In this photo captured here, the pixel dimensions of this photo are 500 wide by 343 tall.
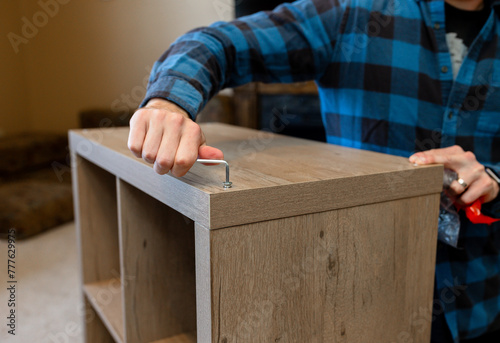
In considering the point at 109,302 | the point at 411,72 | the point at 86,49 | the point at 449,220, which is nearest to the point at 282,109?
the point at 86,49

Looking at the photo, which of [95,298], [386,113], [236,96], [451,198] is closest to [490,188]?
[451,198]

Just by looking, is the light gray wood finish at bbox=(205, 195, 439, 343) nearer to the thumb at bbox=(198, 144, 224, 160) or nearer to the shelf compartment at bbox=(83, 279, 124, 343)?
the thumb at bbox=(198, 144, 224, 160)

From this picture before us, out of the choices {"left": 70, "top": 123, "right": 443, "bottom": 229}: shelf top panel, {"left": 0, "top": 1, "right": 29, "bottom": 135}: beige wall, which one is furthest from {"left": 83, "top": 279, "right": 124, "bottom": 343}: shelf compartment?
{"left": 0, "top": 1, "right": 29, "bottom": 135}: beige wall

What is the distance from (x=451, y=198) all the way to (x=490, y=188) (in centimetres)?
6

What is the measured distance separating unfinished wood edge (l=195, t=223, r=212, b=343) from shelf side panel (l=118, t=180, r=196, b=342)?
0.91 feet

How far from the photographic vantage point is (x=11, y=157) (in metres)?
2.96

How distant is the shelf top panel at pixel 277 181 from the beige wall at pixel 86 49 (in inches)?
68.3

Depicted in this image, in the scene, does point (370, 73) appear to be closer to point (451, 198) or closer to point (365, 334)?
point (451, 198)

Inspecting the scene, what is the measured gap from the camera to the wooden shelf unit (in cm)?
51

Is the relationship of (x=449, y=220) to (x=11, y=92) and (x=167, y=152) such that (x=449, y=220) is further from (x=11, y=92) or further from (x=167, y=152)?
(x=11, y=92)

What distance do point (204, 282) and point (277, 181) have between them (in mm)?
143

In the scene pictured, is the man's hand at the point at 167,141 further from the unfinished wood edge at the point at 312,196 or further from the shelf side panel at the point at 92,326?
the shelf side panel at the point at 92,326

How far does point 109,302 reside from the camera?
1.00 meters

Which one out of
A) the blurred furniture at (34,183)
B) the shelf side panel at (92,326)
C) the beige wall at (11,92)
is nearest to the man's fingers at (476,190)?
the shelf side panel at (92,326)
